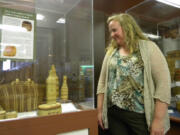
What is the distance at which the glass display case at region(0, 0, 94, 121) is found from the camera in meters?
0.82

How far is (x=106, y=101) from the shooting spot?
1.11 meters

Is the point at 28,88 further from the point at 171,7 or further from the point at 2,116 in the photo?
the point at 171,7

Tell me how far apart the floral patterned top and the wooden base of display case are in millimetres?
227

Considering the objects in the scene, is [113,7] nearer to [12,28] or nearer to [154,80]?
[154,80]

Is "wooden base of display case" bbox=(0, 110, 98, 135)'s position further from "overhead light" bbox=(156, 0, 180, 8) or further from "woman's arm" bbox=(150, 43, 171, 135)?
"overhead light" bbox=(156, 0, 180, 8)

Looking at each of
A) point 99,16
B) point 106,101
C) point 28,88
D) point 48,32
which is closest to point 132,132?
point 106,101

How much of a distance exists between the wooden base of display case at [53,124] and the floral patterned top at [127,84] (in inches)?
8.9

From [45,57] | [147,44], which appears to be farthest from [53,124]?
[147,44]

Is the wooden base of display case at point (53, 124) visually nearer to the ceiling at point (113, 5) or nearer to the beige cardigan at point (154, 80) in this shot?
the beige cardigan at point (154, 80)

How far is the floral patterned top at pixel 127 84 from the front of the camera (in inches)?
37.7

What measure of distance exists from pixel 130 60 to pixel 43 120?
0.67m

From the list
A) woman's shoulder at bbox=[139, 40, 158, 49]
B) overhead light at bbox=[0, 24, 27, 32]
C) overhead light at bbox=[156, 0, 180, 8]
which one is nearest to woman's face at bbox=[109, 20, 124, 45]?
woman's shoulder at bbox=[139, 40, 158, 49]

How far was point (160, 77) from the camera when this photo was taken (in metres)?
0.92

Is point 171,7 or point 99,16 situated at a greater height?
point 171,7
